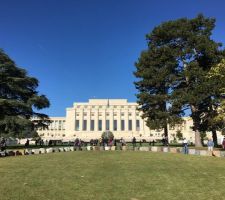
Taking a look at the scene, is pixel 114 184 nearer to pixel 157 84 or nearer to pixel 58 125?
pixel 157 84

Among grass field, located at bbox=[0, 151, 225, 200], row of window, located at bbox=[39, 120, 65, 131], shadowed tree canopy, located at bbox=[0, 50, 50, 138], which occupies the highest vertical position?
row of window, located at bbox=[39, 120, 65, 131]

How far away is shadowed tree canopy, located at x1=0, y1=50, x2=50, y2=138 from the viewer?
37812 millimetres

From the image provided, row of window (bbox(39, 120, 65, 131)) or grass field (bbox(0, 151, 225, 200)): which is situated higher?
row of window (bbox(39, 120, 65, 131))

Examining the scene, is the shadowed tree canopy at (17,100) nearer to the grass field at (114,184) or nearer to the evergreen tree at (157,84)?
the evergreen tree at (157,84)

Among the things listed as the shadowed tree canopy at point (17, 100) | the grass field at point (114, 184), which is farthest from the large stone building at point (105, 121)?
the grass field at point (114, 184)

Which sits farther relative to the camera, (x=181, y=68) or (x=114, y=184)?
(x=181, y=68)

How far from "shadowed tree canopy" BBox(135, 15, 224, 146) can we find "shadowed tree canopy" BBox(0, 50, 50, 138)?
49.0 ft

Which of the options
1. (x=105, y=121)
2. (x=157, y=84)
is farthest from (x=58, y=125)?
(x=157, y=84)

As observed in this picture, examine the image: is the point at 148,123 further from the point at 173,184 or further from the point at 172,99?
the point at 173,184

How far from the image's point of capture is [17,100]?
40.5m

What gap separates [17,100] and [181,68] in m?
22.4

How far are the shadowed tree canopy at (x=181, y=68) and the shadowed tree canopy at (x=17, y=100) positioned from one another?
49.0 ft

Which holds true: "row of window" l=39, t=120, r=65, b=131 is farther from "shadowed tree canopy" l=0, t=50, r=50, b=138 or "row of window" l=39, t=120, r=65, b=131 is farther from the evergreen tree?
→ the evergreen tree

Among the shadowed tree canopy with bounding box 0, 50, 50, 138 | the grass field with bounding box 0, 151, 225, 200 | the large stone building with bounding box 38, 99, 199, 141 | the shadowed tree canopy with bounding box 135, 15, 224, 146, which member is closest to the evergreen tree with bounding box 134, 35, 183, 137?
the shadowed tree canopy with bounding box 135, 15, 224, 146
